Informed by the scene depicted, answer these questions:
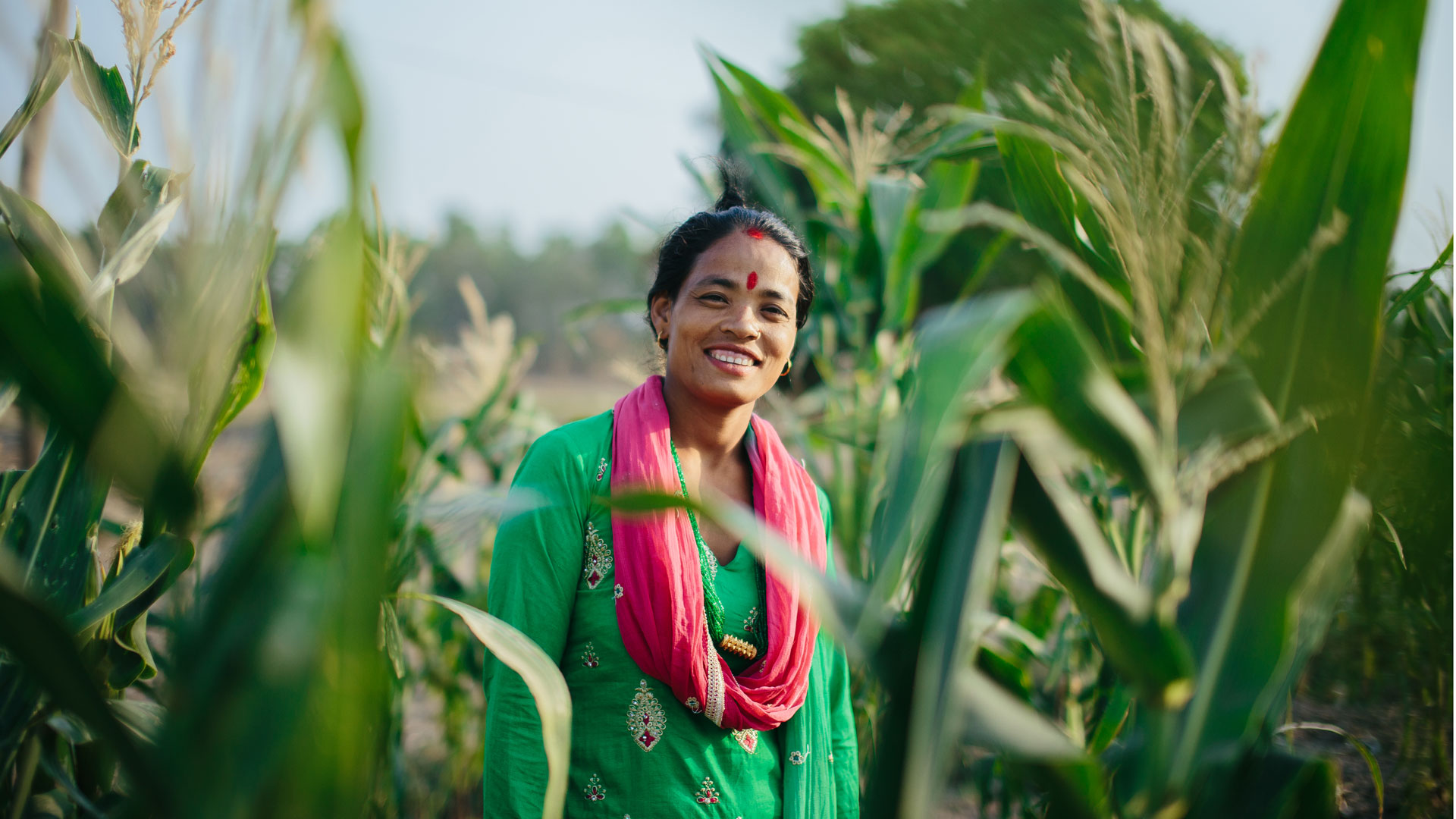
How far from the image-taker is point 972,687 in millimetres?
363

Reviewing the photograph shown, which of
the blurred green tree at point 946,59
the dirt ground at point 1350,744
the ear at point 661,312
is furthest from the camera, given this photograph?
the blurred green tree at point 946,59

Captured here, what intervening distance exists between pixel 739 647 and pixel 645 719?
0.12 metres

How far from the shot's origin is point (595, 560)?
821 mm

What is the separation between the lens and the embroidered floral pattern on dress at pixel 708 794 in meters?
0.78

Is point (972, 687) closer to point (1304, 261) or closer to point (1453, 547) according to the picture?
point (1304, 261)

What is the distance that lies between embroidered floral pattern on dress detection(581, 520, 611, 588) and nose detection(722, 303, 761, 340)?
271mm

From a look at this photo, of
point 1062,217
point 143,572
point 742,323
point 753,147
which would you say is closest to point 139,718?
point 143,572

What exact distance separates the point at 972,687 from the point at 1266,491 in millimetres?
211

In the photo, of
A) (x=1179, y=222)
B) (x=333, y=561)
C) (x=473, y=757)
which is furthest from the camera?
(x=473, y=757)

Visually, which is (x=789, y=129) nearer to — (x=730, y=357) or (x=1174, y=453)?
(x=730, y=357)

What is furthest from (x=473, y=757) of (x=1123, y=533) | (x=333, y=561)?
(x=333, y=561)

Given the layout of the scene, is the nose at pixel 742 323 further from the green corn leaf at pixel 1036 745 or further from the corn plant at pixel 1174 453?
the green corn leaf at pixel 1036 745

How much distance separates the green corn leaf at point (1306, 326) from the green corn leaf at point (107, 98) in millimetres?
778

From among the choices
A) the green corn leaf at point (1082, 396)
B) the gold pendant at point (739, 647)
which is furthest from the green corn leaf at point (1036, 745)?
the gold pendant at point (739, 647)
